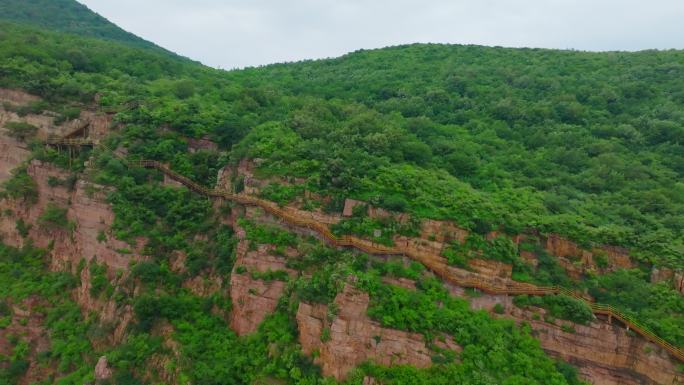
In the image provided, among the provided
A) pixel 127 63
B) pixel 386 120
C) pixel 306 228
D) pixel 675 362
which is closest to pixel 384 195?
pixel 306 228

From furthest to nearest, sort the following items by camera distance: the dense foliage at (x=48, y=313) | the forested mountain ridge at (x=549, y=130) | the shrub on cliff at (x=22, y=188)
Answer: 1. the shrub on cliff at (x=22, y=188)
2. the forested mountain ridge at (x=549, y=130)
3. the dense foliage at (x=48, y=313)

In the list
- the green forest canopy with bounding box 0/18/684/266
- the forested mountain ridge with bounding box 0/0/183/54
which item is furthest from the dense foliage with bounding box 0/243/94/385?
the forested mountain ridge with bounding box 0/0/183/54

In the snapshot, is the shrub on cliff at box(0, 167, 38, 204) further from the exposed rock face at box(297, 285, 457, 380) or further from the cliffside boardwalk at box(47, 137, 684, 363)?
the exposed rock face at box(297, 285, 457, 380)

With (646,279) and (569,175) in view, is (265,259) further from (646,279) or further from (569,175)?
(569,175)

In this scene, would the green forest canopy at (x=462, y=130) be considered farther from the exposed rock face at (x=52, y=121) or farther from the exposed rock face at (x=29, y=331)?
the exposed rock face at (x=29, y=331)

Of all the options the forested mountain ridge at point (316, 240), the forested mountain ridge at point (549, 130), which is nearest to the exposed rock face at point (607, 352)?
the forested mountain ridge at point (316, 240)

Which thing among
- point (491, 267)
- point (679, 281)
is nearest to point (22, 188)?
point (491, 267)

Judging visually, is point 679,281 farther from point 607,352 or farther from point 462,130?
point 462,130
